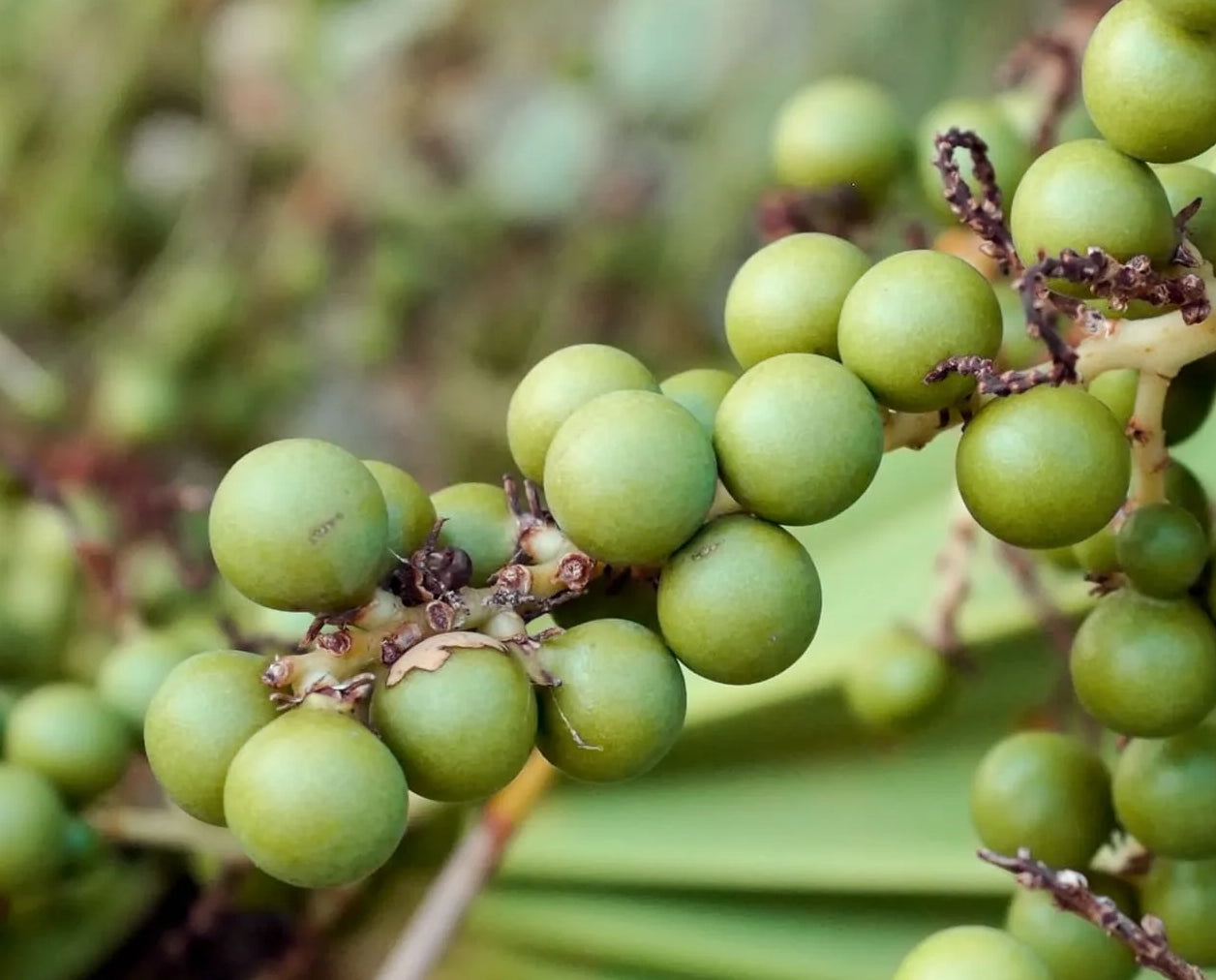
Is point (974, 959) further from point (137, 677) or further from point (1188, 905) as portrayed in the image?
point (137, 677)

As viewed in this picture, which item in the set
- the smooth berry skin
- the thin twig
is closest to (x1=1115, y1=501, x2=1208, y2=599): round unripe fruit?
the smooth berry skin

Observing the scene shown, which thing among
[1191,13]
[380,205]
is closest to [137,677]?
Result: [1191,13]

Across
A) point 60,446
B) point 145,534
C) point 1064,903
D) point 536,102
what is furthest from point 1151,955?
point 536,102

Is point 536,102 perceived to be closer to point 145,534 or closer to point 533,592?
point 145,534

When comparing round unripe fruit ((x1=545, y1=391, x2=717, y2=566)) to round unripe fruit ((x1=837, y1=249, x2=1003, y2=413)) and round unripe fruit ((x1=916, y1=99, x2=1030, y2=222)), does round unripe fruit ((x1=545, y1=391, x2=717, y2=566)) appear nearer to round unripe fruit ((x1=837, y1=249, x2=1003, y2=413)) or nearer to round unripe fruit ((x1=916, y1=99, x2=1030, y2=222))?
round unripe fruit ((x1=837, y1=249, x2=1003, y2=413))

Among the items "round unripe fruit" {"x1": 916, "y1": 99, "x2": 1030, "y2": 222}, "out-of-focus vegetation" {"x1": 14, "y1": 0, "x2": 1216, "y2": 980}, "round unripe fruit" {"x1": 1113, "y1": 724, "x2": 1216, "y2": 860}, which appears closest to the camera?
"round unripe fruit" {"x1": 1113, "y1": 724, "x2": 1216, "y2": 860}

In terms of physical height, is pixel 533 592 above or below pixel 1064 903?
above
